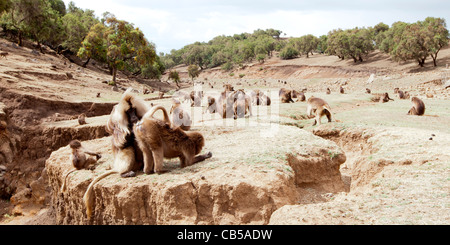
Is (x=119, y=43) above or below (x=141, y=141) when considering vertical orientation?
above

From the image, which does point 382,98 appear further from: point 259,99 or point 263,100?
point 259,99

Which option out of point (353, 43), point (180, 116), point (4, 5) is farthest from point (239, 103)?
point (353, 43)

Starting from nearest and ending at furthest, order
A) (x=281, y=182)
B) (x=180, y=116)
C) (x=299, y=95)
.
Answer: (x=281, y=182)
(x=180, y=116)
(x=299, y=95)

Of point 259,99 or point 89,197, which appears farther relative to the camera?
point 259,99

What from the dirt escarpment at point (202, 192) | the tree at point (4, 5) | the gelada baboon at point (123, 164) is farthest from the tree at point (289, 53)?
the gelada baboon at point (123, 164)

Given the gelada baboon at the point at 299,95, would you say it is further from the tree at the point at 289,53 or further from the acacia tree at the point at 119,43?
the tree at the point at 289,53

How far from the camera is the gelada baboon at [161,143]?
670 centimetres

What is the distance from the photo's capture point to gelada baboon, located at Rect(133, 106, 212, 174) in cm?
670

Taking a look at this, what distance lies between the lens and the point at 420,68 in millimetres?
51344

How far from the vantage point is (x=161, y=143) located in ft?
22.6

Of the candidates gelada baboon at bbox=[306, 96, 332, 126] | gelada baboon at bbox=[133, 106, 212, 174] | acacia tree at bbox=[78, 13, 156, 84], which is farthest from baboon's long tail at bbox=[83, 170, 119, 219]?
acacia tree at bbox=[78, 13, 156, 84]

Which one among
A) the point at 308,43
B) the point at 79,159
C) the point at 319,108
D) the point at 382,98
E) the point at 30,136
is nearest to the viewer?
the point at 79,159

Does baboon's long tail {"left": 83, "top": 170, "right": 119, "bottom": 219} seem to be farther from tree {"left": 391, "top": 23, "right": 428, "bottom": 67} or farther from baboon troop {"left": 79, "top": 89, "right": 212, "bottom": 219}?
tree {"left": 391, "top": 23, "right": 428, "bottom": 67}
